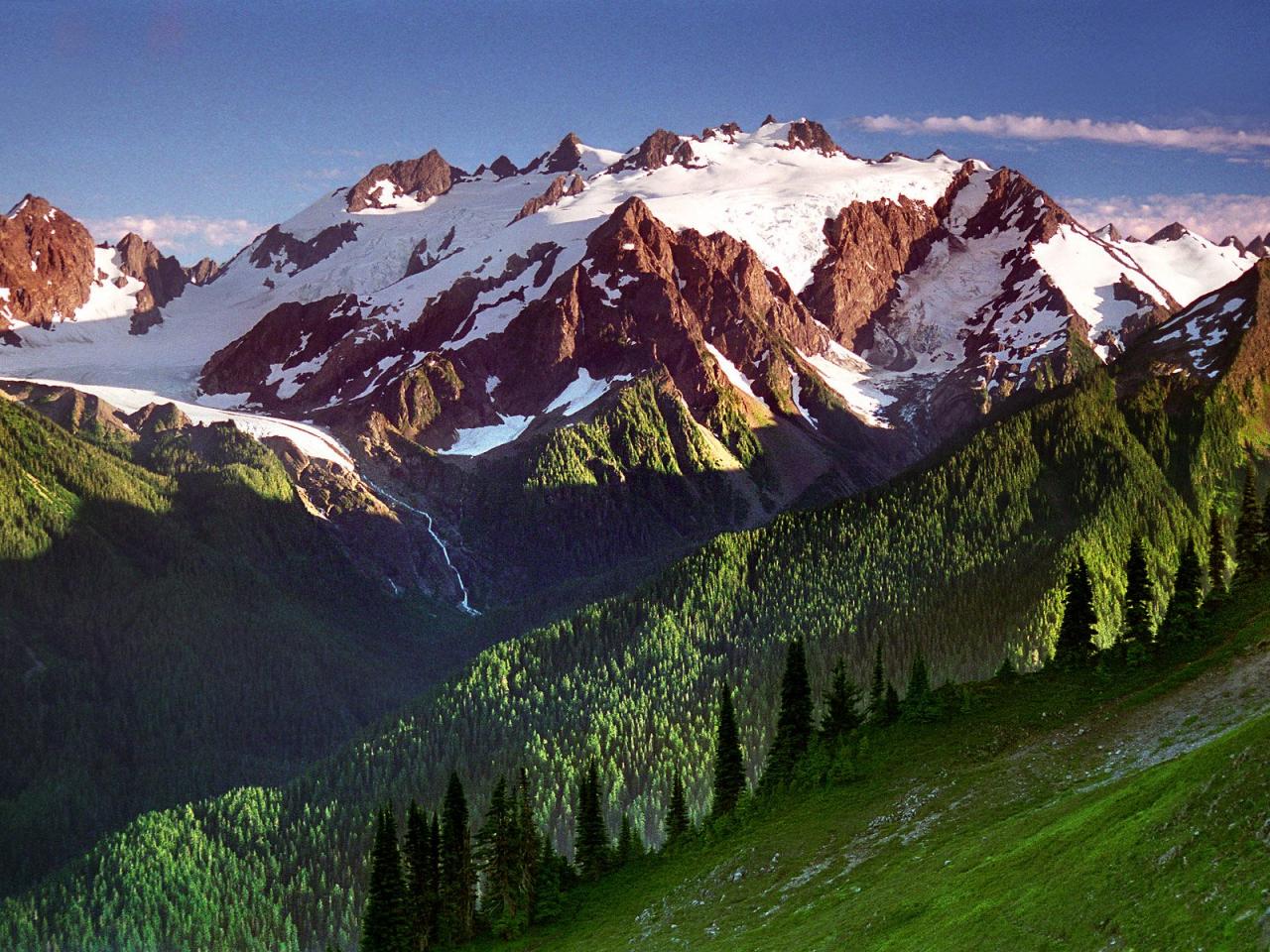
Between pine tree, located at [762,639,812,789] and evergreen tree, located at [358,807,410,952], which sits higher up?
pine tree, located at [762,639,812,789]

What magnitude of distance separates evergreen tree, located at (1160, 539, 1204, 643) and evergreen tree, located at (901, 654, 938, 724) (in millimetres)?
18076

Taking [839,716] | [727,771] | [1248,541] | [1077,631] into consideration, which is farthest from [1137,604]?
[727,771]

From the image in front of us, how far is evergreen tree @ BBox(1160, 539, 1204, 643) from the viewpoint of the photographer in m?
119

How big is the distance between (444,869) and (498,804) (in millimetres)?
7719

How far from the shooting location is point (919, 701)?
124 m

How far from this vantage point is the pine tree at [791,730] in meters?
130

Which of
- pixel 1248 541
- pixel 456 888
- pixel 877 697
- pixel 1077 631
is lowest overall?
pixel 456 888

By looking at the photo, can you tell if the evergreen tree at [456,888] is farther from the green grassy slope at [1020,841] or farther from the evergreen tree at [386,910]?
the green grassy slope at [1020,841]

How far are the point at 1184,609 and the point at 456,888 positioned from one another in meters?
61.2

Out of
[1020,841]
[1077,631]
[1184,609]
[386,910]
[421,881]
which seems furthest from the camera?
[421,881]

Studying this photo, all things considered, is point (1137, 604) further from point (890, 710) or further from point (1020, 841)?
point (1020, 841)

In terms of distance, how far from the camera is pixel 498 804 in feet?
418

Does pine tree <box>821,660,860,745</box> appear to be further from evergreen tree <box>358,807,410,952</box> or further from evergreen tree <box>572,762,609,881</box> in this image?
evergreen tree <box>358,807,410,952</box>

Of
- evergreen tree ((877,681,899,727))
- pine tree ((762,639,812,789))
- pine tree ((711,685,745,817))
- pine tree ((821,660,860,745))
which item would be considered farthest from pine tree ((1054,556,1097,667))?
pine tree ((711,685,745,817))
